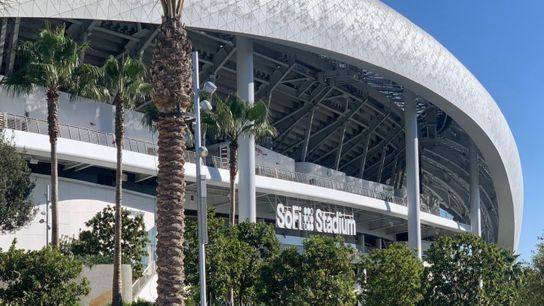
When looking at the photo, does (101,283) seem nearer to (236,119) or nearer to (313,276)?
(313,276)

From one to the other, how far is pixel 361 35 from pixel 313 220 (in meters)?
14.2

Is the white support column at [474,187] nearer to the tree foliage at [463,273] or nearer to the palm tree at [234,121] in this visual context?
the palm tree at [234,121]

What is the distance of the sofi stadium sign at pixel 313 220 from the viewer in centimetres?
5112

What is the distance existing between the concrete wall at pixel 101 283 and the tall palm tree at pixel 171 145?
35.4 ft

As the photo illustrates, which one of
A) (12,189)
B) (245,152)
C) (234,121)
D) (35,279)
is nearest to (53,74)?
(12,189)

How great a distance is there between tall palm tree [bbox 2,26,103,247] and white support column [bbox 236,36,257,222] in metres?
15.2

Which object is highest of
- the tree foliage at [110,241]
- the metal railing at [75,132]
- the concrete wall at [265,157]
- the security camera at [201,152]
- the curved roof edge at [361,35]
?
the curved roof edge at [361,35]

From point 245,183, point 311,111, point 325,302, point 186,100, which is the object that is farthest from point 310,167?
point 186,100

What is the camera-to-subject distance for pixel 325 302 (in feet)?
90.2

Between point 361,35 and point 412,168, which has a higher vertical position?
point 361,35

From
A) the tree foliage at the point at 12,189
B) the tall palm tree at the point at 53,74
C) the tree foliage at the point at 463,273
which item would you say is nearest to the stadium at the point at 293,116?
the tall palm tree at the point at 53,74

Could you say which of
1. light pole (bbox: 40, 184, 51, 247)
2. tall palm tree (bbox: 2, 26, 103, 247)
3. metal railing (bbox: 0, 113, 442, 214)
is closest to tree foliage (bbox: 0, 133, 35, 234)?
tall palm tree (bbox: 2, 26, 103, 247)

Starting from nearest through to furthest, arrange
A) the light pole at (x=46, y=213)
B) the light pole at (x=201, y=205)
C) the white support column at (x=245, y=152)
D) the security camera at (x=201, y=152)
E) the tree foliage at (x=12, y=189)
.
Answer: the light pole at (x=201, y=205), the security camera at (x=201, y=152), the tree foliage at (x=12, y=189), the light pole at (x=46, y=213), the white support column at (x=245, y=152)

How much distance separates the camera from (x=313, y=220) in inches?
2117
